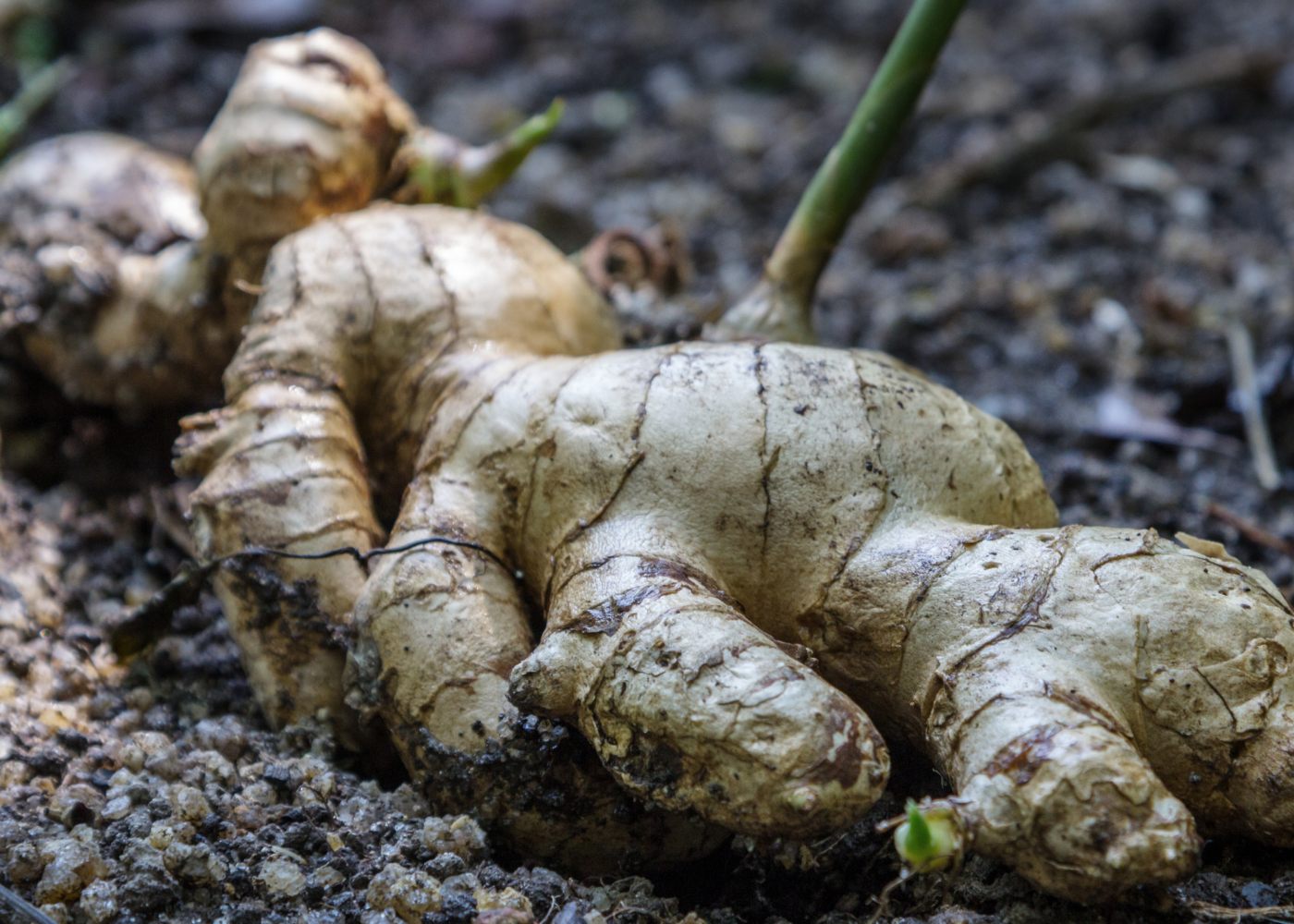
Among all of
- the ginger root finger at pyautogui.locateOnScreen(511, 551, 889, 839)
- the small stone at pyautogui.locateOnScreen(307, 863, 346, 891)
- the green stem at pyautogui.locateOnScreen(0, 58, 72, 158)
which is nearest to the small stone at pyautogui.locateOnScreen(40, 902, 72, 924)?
the small stone at pyautogui.locateOnScreen(307, 863, 346, 891)

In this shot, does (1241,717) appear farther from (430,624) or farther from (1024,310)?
(1024,310)

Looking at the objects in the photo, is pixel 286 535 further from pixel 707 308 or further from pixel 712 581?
pixel 707 308

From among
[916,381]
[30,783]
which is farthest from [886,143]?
[30,783]

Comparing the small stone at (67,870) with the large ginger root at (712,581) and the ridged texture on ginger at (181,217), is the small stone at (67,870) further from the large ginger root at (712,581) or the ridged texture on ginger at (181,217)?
the ridged texture on ginger at (181,217)

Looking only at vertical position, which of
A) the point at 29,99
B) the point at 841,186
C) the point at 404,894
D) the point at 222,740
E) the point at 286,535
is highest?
the point at 841,186

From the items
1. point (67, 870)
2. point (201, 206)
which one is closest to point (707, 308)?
point (201, 206)
